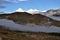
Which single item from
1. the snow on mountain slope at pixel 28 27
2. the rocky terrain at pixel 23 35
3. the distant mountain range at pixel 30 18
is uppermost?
the distant mountain range at pixel 30 18

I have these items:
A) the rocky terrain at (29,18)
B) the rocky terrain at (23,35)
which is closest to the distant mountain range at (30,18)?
the rocky terrain at (29,18)

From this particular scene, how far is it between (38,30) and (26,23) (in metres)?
0.26

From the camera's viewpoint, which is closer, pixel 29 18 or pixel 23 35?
pixel 23 35

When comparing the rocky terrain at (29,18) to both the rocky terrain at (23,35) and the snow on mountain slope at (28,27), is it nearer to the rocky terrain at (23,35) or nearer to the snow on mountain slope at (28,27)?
the snow on mountain slope at (28,27)

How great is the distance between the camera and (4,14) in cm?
298

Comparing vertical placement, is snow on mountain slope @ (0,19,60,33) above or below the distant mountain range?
below

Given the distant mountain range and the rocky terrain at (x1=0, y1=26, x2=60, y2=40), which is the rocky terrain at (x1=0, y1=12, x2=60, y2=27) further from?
the rocky terrain at (x1=0, y1=26, x2=60, y2=40)

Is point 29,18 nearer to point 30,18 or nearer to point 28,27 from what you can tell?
point 30,18

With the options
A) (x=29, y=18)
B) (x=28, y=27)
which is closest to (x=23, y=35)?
(x=28, y=27)

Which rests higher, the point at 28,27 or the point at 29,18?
the point at 29,18

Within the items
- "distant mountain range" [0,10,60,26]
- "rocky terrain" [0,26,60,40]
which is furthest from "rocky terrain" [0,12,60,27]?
"rocky terrain" [0,26,60,40]

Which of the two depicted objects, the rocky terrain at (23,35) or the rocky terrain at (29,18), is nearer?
the rocky terrain at (23,35)

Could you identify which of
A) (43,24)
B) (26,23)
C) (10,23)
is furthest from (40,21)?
(10,23)

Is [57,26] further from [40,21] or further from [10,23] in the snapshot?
[10,23]
